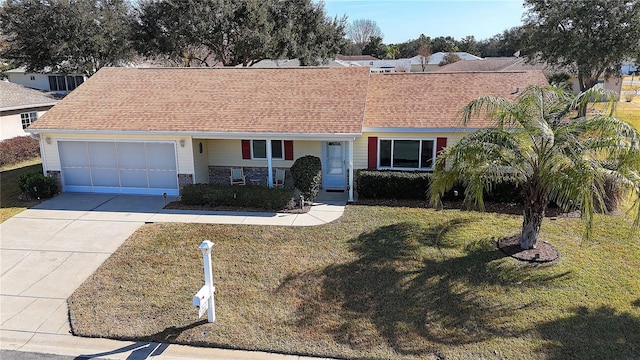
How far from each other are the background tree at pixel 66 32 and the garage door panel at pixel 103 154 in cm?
2221

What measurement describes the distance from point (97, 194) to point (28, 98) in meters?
13.5

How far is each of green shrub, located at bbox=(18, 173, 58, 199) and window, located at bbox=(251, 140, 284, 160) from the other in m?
7.37

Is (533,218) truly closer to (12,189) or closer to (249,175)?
(249,175)

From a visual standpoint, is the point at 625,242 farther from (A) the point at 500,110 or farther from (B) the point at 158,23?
(B) the point at 158,23

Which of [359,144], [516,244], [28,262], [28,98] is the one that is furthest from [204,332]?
[28,98]

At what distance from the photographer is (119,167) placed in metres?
16.8

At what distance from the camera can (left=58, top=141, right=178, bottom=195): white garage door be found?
16531 mm

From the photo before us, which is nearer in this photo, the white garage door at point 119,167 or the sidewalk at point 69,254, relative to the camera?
the sidewalk at point 69,254

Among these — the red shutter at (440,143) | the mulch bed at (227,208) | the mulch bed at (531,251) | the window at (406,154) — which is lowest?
the mulch bed at (531,251)

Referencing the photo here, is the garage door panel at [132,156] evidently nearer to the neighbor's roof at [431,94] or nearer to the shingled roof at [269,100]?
the shingled roof at [269,100]

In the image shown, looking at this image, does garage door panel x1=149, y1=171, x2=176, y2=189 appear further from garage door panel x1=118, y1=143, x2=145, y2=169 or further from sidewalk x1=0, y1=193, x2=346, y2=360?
sidewalk x1=0, y1=193, x2=346, y2=360

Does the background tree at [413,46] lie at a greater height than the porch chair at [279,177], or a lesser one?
greater

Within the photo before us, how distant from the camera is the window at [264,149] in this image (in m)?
17.4

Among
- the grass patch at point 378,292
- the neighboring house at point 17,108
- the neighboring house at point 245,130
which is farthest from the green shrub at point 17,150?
the grass patch at point 378,292
